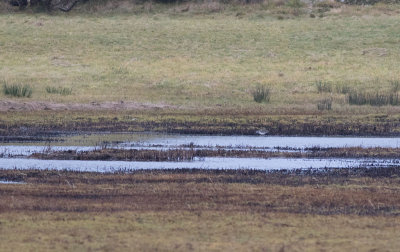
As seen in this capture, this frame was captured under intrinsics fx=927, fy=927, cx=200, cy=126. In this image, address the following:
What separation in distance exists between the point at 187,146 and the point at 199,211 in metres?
7.27

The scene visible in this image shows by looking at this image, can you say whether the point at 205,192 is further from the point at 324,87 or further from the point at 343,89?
the point at 324,87

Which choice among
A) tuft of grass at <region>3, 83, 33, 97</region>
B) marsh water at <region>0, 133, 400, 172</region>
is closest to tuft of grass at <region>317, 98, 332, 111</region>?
marsh water at <region>0, 133, 400, 172</region>

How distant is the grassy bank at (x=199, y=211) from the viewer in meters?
10.9

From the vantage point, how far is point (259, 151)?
62.1 ft

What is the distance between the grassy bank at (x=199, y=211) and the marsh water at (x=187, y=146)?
4.06ft

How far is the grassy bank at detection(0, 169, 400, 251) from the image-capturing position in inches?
429

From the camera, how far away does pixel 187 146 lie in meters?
19.6

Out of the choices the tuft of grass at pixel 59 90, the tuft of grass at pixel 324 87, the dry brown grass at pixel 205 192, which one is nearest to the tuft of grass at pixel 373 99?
the tuft of grass at pixel 324 87

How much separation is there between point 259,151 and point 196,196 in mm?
5651

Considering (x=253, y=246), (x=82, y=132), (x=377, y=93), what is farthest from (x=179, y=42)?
(x=253, y=246)

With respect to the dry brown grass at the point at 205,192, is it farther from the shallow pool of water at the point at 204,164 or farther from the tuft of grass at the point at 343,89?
the tuft of grass at the point at 343,89

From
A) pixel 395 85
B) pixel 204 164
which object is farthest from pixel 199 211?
pixel 395 85

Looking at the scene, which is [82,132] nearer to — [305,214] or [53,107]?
[53,107]

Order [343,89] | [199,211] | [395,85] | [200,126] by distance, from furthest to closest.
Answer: [395,85]
[343,89]
[200,126]
[199,211]
